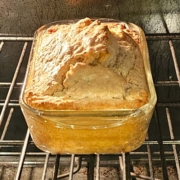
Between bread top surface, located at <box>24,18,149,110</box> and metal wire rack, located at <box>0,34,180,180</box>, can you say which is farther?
metal wire rack, located at <box>0,34,180,180</box>

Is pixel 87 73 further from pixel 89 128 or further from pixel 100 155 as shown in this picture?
pixel 100 155

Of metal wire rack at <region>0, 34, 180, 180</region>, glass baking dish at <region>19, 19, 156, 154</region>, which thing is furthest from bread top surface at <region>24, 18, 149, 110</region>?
metal wire rack at <region>0, 34, 180, 180</region>

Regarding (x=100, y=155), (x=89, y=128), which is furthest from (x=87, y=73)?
(x=100, y=155)

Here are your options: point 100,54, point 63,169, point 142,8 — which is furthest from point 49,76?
point 63,169

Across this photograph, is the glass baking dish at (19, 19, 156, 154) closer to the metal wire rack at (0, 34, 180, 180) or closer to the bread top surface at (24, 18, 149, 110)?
the bread top surface at (24, 18, 149, 110)

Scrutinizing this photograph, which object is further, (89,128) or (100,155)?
(100,155)

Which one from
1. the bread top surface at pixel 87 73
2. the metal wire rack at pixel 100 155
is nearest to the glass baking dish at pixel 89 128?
the bread top surface at pixel 87 73

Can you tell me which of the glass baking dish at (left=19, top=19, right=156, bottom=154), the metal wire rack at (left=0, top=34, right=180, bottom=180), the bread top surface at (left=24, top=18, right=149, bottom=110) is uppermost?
the bread top surface at (left=24, top=18, right=149, bottom=110)
